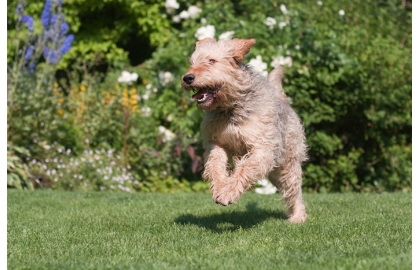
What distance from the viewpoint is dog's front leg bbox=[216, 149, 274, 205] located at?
14.1ft

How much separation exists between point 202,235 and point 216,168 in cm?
54

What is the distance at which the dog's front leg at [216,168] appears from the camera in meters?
4.48

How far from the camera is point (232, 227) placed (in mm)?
4914

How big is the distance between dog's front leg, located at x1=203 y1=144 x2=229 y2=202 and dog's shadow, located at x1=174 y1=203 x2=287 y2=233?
0.43m

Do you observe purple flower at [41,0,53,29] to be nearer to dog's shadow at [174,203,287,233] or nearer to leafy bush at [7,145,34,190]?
leafy bush at [7,145,34,190]

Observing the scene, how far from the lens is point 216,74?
14.8ft

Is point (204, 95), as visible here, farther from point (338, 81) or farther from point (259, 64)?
point (338, 81)

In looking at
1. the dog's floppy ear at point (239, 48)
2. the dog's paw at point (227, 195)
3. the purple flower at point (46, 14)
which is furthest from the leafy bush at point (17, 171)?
the dog's paw at point (227, 195)

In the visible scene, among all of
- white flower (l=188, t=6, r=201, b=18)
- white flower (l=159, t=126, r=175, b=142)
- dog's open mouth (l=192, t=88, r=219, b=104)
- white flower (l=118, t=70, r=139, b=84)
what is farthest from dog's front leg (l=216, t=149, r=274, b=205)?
white flower (l=188, t=6, r=201, b=18)

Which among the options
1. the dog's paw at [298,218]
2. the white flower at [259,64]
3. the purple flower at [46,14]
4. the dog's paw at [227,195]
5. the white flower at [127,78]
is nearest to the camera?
the dog's paw at [227,195]

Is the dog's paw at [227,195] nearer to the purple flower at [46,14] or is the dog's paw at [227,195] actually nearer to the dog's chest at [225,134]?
the dog's chest at [225,134]

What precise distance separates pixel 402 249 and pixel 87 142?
6.28m
